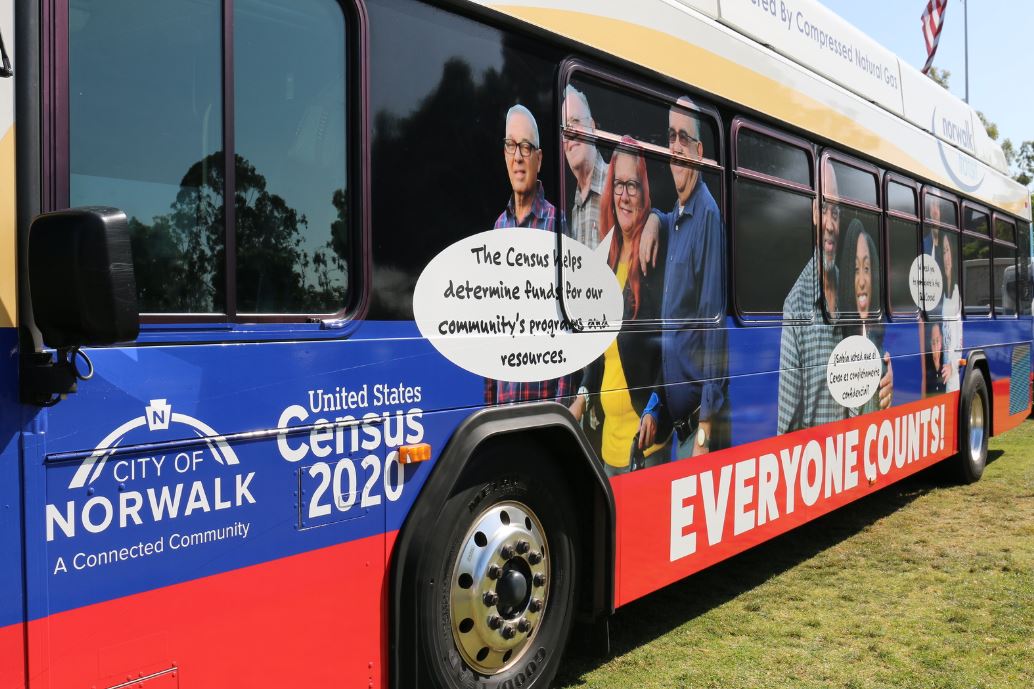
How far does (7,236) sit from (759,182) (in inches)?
157

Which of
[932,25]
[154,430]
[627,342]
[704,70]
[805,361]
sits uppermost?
[932,25]

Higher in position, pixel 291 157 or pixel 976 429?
pixel 291 157

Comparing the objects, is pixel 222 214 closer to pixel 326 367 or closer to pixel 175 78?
Answer: pixel 175 78

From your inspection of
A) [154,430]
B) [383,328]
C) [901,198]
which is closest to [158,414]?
[154,430]

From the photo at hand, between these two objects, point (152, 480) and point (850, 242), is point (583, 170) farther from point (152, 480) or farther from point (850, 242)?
point (850, 242)

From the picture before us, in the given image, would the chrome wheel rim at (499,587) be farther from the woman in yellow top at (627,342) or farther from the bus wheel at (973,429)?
the bus wheel at (973,429)

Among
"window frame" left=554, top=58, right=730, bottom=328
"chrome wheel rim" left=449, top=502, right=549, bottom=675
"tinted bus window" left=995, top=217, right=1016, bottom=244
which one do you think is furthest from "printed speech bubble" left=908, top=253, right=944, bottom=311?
"chrome wheel rim" left=449, top=502, right=549, bottom=675

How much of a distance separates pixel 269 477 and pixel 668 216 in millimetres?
2433

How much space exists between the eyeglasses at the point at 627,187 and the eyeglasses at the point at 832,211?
2.25m

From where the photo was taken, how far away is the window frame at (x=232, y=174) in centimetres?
223

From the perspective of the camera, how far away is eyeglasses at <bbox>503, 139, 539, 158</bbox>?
354 cm

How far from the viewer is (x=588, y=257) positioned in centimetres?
389

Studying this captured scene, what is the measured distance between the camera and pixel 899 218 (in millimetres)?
7258

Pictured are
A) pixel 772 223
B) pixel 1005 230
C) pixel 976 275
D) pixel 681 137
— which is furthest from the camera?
pixel 1005 230
